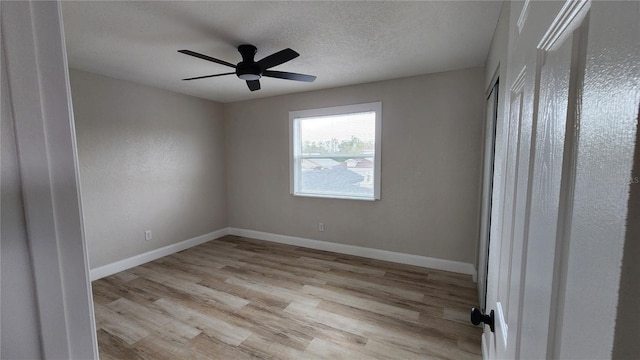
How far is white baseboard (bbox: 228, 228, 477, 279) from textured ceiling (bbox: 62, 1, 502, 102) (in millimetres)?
2278

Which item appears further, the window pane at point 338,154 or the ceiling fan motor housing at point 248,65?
the window pane at point 338,154

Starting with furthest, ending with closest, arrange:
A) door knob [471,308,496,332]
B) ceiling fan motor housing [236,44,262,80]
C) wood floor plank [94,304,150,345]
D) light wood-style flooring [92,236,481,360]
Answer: ceiling fan motor housing [236,44,262,80]
wood floor plank [94,304,150,345]
light wood-style flooring [92,236,481,360]
door knob [471,308,496,332]

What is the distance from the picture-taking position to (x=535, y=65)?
1.70 ft

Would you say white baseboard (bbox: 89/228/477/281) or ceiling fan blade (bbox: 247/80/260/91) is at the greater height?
ceiling fan blade (bbox: 247/80/260/91)

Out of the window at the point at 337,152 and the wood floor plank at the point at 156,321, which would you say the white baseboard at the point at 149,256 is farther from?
the window at the point at 337,152

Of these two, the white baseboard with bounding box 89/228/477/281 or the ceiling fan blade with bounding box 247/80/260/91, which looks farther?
the white baseboard with bounding box 89/228/477/281

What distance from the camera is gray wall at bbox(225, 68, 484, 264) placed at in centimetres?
299

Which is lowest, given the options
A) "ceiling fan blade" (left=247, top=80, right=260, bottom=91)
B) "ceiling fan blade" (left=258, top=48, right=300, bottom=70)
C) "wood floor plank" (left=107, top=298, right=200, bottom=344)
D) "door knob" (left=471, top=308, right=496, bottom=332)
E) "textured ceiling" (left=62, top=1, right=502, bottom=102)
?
"wood floor plank" (left=107, top=298, right=200, bottom=344)

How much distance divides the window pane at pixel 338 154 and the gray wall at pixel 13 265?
3416 millimetres

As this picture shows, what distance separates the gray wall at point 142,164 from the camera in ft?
9.92

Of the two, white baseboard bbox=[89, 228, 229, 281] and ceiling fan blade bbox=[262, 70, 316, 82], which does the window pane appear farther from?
white baseboard bbox=[89, 228, 229, 281]

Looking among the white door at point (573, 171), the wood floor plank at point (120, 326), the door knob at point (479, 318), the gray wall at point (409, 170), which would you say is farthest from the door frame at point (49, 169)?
the gray wall at point (409, 170)

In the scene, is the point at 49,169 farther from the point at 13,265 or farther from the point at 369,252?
the point at 369,252

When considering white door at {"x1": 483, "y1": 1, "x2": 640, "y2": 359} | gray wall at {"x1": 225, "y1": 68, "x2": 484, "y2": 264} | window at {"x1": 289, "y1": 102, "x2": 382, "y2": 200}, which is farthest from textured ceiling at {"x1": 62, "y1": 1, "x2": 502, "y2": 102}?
white door at {"x1": 483, "y1": 1, "x2": 640, "y2": 359}
